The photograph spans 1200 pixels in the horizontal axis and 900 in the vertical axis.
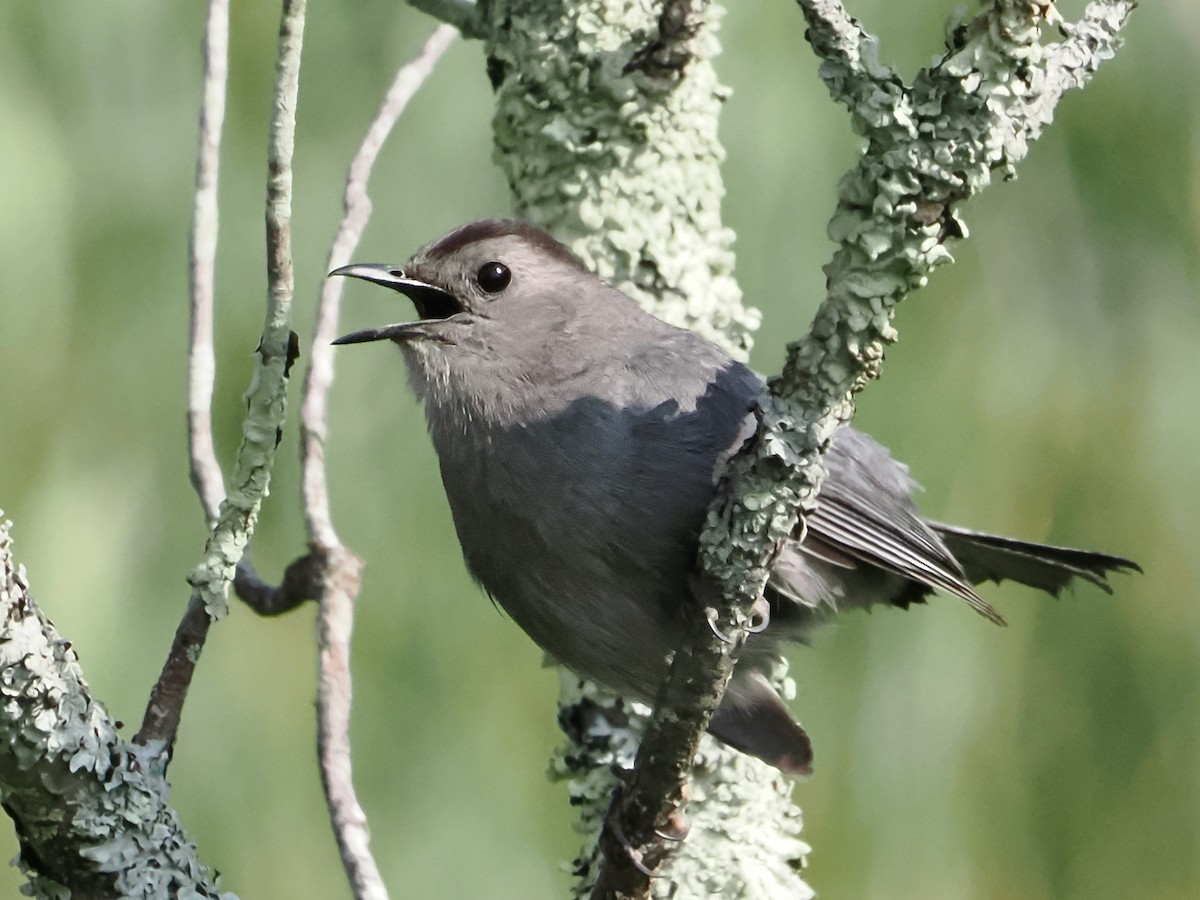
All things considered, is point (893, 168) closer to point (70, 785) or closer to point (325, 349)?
point (70, 785)

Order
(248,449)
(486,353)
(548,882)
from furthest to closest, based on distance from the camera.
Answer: (548,882)
(486,353)
(248,449)

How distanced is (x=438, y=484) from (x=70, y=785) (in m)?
1.97

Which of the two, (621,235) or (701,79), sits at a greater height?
(701,79)

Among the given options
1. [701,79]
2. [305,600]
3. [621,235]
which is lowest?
[305,600]

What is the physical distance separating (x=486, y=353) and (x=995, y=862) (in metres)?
1.88

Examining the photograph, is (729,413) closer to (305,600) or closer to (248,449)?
(305,600)

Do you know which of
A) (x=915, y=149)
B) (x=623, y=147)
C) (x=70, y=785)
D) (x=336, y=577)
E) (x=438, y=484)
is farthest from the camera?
(x=438, y=484)

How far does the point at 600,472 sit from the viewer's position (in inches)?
104

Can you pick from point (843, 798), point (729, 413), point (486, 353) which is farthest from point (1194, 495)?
point (486, 353)

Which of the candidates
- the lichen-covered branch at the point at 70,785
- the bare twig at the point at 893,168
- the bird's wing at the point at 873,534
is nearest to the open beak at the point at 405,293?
the bird's wing at the point at 873,534

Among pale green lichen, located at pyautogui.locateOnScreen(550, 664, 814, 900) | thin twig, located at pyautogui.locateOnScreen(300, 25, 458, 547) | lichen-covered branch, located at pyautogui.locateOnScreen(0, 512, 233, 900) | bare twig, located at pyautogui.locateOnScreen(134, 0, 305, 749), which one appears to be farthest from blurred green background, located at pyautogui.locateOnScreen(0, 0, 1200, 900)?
lichen-covered branch, located at pyautogui.locateOnScreen(0, 512, 233, 900)

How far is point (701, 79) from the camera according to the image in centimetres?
309

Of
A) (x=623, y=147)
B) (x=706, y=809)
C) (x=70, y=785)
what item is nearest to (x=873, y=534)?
(x=706, y=809)

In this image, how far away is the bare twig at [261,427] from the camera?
196 centimetres
